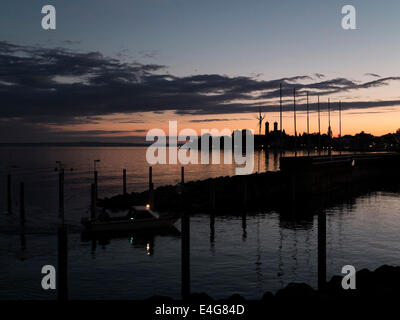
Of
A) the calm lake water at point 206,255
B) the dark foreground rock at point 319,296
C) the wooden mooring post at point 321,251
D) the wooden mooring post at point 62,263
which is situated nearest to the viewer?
the dark foreground rock at point 319,296

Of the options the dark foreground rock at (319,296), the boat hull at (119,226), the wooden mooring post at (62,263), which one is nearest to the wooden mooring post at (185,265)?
the dark foreground rock at (319,296)

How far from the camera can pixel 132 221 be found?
1316 inches

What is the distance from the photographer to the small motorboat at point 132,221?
3325 cm

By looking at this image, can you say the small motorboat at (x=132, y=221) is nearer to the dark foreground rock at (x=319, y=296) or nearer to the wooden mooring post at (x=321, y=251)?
the wooden mooring post at (x=321, y=251)

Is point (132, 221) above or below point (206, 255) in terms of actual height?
above

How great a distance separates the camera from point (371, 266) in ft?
79.4

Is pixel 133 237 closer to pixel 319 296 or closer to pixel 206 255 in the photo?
pixel 206 255

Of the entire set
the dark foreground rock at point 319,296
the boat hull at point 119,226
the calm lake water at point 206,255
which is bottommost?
the calm lake water at point 206,255

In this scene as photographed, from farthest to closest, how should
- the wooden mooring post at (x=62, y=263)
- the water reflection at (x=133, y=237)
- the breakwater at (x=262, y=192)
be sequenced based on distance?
the breakwater at (x=262, y=192) < the water reflection at (x=133, y=237) < the wooden mooring post at (x=62, y=263)

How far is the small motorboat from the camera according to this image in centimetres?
3325

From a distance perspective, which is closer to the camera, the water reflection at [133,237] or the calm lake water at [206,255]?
the calm lake water at [206,255]

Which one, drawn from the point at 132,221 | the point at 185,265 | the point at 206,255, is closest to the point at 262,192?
the point at 132,221

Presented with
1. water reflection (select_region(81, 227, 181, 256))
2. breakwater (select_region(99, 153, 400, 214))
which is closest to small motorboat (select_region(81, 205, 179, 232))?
water reflection (select_region(81, 227, 181, 256))
